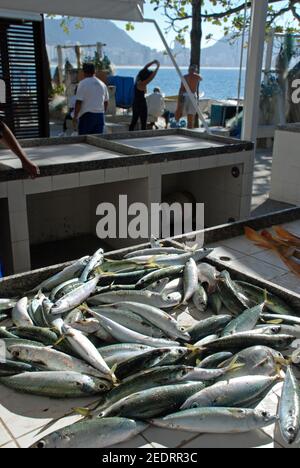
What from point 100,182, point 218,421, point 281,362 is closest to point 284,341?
point 281,362

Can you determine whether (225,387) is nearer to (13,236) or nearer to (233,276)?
(233,276)

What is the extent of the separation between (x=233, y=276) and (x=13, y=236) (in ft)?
7.69

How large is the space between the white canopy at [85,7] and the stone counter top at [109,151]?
5.27ft

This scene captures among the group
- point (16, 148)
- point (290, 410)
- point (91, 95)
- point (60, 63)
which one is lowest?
point (290, 410)

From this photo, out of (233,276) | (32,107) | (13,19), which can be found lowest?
(233,276)

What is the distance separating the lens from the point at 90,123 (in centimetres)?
809

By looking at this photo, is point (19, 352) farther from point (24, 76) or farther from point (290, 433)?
point (24, 76)

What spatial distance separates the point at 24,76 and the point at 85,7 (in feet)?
8.79

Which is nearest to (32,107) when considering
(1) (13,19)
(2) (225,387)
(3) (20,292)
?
(1) (13,19)

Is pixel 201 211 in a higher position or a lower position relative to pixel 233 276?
lower

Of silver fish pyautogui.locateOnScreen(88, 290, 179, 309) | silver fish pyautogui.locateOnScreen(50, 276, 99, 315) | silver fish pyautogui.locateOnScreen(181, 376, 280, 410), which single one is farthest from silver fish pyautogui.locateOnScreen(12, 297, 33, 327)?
silver fish pyautogui.locateOnScreen(181, 376, 280, 410)

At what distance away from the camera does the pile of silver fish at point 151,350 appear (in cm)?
210
